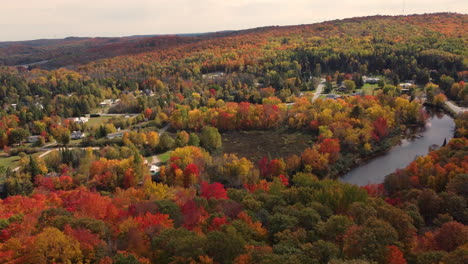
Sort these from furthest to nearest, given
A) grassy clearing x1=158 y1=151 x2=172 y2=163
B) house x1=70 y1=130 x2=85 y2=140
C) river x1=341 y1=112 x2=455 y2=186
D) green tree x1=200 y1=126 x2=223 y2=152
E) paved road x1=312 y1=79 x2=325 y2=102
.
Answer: paved road x1=312 y1=79 x2=325 y2=102
house x1=70 y1=130 x2=85 y2=140
green tree x1=200 y1=126 x2=223 y2=152
grassy clearing x1=158 y1=151 x2=172 y2=163
river x1=341 y1=112 x2=455 y2=186

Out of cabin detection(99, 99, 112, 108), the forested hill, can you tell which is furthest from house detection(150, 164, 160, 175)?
the forested hill

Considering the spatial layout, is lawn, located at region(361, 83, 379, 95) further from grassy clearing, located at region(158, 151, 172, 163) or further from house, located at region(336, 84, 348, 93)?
grassy clearing, located at region(158, 151, 172, 163)

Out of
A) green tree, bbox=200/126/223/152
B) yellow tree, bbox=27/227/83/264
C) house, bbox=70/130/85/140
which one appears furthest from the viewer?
house, bbox=70/130/85/140

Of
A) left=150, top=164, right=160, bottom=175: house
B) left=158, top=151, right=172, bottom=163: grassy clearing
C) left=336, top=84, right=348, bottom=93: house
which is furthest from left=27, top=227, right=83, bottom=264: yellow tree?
left=336, top=84, right=348, bottom=93: house

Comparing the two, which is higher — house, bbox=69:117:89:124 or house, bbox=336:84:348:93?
house, bbox=336:84:348:93

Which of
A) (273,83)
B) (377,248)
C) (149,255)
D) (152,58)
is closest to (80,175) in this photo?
(149,255)

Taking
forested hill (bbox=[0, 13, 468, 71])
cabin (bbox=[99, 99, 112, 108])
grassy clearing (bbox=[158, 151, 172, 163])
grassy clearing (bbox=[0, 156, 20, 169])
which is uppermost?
forested hill (bbox=[0, 13, 468, 71])

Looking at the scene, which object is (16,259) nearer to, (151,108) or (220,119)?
(220,119)

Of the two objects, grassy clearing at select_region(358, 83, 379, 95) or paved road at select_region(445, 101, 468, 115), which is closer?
paved road at select_region(445, 101, 468, 115)
